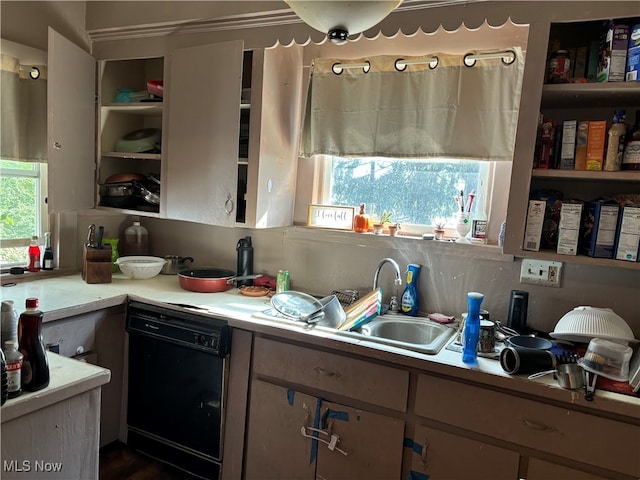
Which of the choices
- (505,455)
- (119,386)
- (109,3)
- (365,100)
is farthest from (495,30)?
(119,386)

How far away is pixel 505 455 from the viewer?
1507 mm

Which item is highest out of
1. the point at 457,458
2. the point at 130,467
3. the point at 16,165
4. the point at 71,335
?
the point at 16,165

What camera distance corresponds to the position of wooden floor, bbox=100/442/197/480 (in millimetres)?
2156

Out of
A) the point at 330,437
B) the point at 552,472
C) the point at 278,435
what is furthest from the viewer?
the point at 278,435

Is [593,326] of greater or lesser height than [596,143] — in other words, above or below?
below

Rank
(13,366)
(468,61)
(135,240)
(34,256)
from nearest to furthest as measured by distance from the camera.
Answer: (13,366) → (468,61) → (34,256) → (135,240)

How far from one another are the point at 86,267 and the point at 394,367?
5.48 ft

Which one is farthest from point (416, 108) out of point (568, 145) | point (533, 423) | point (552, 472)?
point (552, 472)

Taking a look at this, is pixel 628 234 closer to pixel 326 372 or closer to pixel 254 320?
pixel 326 372

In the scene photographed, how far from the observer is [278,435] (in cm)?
189

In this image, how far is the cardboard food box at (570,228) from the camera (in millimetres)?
1655

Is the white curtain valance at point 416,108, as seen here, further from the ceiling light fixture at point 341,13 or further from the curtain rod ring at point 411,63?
the ceiling light fixture at point 341,13

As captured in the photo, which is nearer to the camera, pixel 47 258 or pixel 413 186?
pixel 413 186

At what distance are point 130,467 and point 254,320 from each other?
104 centimetres
